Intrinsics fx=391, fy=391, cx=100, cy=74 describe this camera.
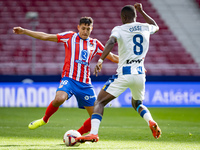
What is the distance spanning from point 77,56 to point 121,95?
7.49 meters

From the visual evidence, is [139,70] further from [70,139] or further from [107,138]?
[107,138]

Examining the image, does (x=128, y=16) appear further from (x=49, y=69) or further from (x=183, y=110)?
(x=49, y=69)

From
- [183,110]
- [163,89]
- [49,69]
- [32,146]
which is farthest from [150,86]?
[32,146]

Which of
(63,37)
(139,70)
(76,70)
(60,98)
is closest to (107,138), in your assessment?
(60,98)

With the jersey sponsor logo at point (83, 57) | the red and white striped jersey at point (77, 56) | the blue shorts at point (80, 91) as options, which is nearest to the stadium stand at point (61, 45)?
the red and white striped jersey at point (77, 56)

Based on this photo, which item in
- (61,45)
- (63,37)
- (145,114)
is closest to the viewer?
(145,114)

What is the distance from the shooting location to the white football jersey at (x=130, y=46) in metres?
5.57

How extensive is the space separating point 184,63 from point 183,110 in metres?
5.32

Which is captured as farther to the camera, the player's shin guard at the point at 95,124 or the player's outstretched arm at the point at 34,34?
the player's outstretched arm at the point at 34,34

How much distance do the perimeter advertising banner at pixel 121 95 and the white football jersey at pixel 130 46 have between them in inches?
323

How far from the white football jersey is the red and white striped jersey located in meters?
1.13

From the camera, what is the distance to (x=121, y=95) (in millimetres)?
13953

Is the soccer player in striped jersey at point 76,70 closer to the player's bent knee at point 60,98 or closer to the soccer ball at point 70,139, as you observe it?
the player's bent knee at point 60,98

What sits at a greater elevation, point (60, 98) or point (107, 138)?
point (60, 98)
